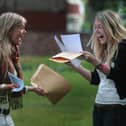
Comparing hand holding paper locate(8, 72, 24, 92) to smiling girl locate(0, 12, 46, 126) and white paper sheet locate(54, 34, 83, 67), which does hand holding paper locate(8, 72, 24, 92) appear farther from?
white paper sheet locate(54, 34, 83, 67)

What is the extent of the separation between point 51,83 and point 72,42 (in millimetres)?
427

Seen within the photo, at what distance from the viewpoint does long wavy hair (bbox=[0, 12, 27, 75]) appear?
21.8ft

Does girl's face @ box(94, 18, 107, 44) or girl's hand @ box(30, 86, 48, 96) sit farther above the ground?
girl's face @ box(94, 18, 107, 44)

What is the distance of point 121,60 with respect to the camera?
6.51 meters

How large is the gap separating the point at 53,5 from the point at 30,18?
65.1 inches

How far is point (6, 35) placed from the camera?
6797 millimetres

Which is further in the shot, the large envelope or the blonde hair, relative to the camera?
the large envelope

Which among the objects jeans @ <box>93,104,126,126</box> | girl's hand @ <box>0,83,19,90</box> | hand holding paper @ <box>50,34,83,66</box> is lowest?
jeans @ <box>93,104,126,126</box>

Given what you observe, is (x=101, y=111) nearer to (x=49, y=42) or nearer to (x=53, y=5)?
(x=49, y=42)

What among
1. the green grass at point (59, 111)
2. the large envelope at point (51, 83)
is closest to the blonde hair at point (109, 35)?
the large envelope at point (51, 83)

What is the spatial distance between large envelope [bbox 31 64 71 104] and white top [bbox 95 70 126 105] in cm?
36

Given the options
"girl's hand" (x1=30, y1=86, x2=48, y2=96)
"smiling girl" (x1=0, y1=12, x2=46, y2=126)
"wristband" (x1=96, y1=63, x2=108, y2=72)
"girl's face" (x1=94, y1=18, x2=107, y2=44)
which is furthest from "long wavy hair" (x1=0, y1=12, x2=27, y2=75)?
"wristband" (x1=96, y1=63, x2=108, y2=72)

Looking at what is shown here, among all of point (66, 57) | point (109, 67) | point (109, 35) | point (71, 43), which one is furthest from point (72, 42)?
point (109, 67)

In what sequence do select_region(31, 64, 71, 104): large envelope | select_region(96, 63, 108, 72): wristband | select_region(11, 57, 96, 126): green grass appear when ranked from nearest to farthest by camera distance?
1. select_region(96, 63, 108, 72): wristband
2. select_region(31, 64, 71, 104): large envelope
3. select_region(11, 57, 96, 126): green grass
